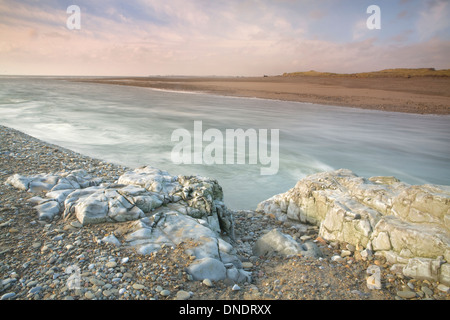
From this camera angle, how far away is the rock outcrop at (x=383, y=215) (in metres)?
3.50

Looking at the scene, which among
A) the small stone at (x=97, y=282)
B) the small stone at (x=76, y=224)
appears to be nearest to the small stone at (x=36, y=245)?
the small stone at (x=76, y=224)

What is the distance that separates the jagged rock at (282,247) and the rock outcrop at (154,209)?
2.02ft

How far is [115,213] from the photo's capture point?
409 cm

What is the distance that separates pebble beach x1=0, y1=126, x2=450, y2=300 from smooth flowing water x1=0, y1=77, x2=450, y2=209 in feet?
11.4

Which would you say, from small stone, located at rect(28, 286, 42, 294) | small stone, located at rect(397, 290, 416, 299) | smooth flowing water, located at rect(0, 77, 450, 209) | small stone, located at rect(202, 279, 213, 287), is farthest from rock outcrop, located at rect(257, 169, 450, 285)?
small stone, located at rect(28, 286, 42, 294)

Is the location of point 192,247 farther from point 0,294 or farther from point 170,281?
point 0,294

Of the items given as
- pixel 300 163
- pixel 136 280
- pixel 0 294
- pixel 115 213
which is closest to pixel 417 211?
pixel 136 280

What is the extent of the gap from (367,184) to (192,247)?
11.8ft

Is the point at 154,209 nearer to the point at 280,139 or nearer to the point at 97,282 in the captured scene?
the point at 97,282

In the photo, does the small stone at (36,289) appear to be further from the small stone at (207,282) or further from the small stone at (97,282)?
the small stone at (207,282)

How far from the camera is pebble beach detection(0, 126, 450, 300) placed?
2941 millimetres

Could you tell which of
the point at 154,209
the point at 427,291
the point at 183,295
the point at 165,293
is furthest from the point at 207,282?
the point at 427,291

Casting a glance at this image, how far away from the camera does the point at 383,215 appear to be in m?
4.45

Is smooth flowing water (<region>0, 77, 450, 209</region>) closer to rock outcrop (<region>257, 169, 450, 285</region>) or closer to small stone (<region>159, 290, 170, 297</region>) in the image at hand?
rock outcrop (<region>257, 169, 450, 285</region>)
